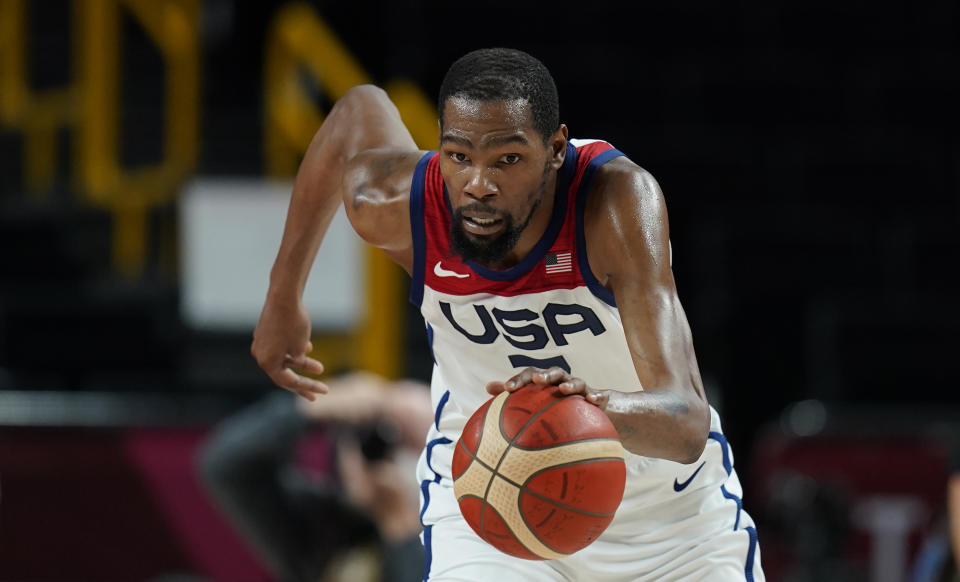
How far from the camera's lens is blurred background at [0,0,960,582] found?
→ 6.90m

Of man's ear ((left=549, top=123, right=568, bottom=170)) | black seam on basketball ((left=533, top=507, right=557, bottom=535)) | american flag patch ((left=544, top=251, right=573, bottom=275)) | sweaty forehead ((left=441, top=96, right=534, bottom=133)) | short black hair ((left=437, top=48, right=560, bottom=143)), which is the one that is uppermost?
short black hair ((left=437, top=48, right=560, bottom=143))

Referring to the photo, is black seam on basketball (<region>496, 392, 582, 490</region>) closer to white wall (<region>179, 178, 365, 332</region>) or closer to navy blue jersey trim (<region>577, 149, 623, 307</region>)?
navy blue jersey trim (<region>577, 149, 623, 307</region>)

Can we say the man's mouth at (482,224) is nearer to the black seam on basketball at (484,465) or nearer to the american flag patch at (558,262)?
the american flag patch at (558,262)

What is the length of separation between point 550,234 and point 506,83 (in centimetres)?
39

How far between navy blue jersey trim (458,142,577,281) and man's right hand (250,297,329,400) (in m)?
0.69

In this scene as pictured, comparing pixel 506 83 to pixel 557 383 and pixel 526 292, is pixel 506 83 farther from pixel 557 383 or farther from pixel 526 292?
pixel 557 383

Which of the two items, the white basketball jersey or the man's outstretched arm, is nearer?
the white basketball jersey

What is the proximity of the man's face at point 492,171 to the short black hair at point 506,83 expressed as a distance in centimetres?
2

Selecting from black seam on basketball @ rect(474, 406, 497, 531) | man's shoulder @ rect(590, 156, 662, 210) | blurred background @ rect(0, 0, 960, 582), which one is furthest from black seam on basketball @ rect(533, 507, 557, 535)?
blurred background @ rect(0, 0, 960, 582)

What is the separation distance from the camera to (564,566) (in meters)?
3.45

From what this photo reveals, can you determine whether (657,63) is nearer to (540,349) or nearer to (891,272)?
(891,272)

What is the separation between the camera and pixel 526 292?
330 centimetres

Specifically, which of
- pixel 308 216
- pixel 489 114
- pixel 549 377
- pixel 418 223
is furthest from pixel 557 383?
pixel 308 216

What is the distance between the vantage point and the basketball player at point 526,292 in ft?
9.82
